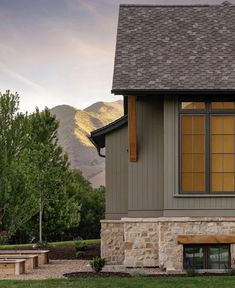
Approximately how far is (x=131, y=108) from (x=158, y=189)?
2.37m

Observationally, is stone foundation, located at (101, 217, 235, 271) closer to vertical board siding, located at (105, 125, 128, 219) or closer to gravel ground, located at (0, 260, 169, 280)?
gravel ground, located at (0, 260, 169, 280)

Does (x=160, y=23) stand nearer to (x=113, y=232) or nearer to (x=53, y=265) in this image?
(x=113, y=232)

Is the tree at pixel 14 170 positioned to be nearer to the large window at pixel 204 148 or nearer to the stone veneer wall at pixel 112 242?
the stone veneer wall at pixel 112 242

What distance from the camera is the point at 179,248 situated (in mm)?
16609

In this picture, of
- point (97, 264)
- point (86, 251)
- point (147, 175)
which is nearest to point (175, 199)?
point (147, 175)

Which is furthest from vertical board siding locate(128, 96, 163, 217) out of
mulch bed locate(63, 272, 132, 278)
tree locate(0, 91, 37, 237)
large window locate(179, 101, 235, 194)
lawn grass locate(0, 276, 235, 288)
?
tree locate(0, 91, 37, 237)

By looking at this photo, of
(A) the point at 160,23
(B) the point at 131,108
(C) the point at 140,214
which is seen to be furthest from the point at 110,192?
(A) the point at 160,23

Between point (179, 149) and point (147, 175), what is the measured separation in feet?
4.45

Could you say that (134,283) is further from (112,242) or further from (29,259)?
(112,242)

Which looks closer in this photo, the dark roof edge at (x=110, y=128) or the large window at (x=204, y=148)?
the large window at (x=204, y=148)

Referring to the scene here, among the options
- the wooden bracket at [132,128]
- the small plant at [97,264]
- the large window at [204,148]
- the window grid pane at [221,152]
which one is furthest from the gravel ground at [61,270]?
the wooden bracket at [132,128]

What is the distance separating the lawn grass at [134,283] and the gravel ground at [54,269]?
1391 mm

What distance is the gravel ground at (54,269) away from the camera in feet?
52.3

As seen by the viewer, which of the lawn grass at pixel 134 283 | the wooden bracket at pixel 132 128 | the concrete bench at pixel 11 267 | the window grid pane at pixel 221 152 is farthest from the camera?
the wooden bracket at pixel 132 128
